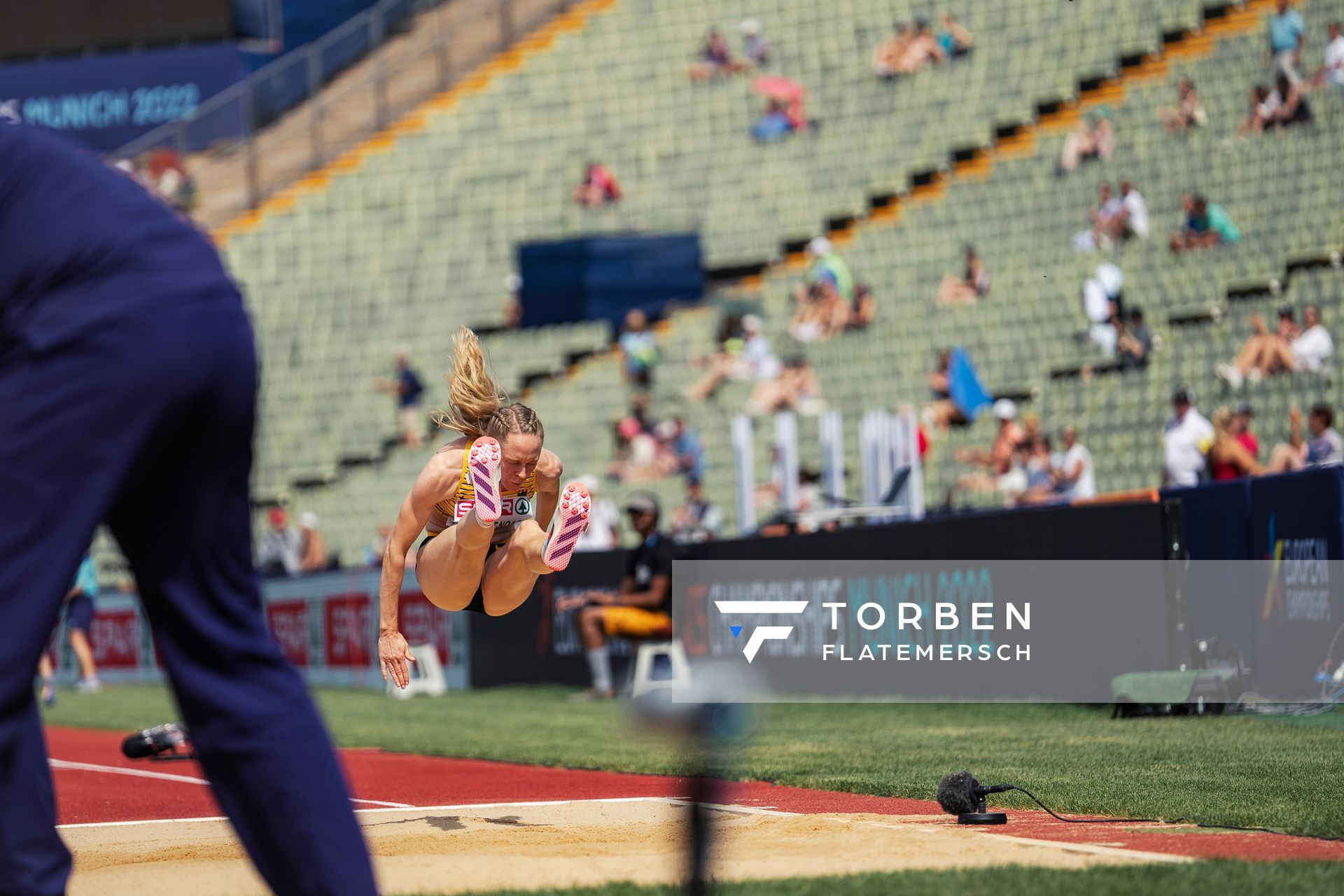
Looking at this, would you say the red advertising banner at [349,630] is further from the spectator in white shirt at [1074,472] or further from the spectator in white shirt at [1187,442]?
the spectator in white shirt at [1187,442]

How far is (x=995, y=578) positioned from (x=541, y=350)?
58.2 feet

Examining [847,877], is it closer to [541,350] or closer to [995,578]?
[995,578]

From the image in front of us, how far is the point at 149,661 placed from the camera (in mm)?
26266

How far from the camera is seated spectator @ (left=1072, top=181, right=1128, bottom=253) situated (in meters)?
23.6

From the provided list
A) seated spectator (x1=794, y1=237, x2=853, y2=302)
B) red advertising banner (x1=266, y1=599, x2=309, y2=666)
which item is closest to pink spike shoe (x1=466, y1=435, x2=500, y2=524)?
red advertising banner (x1=266, y1=599, x2=309, y2=666)

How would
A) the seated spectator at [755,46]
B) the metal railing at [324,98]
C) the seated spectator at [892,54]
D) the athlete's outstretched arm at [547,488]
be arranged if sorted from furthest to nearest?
the metal railing at [324,98] → the seated spectator at [755,46] → the seated spectator at [892,54] → the athlete's outstretched arm at [547,488]

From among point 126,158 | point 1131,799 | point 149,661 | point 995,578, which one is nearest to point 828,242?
point 149,661

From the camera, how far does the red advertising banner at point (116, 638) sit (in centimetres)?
2696

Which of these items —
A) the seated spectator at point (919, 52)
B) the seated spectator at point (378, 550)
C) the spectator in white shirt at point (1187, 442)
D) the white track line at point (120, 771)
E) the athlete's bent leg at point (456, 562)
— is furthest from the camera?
the seated spectator at point (919, 52)

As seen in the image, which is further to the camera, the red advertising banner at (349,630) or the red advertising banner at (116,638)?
the red advertising banner at (116,638)

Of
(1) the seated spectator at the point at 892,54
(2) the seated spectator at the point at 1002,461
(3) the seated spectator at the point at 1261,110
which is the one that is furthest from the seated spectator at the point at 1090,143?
(1) the seated spectator at the point at 892,54

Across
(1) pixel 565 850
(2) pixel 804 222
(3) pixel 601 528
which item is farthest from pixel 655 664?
(2) pixel 804 222

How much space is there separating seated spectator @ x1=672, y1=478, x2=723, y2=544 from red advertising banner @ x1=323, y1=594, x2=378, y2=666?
3859 mm

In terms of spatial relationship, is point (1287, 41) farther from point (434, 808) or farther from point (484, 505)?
point (434, 808)
